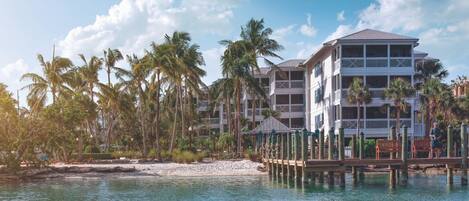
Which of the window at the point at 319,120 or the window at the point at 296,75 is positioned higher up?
the window at the point at 296,75

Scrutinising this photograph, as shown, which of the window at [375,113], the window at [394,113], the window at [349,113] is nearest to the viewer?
the window at [394,113]

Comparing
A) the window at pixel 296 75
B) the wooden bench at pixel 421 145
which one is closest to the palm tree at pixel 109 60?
the window at pixel 296 75

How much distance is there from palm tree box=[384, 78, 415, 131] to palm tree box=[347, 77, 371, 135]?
1.73 metres

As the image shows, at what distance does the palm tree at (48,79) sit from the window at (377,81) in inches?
1159

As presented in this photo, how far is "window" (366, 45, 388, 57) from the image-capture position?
179ft

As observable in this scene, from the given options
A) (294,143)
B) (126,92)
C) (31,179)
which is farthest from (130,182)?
(126,92)

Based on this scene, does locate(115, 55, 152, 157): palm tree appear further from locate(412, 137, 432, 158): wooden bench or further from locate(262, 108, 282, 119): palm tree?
locate(412, 137, 432, 158): wooden bench

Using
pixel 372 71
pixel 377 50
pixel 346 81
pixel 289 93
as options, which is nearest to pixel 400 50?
pixel 377 50

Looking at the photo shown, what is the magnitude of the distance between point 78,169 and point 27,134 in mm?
4770

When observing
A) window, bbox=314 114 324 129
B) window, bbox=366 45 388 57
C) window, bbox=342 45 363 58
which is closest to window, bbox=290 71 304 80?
window, bbox=314 114 324 129

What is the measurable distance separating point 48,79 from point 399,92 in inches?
1335

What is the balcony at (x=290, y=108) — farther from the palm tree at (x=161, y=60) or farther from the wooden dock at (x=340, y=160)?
the wooden dock at (x=340, y=160)

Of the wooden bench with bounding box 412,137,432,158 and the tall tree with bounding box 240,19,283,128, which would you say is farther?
the tall tree with bounding box 240,19,283,128

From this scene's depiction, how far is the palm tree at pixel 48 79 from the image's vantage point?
202ft
